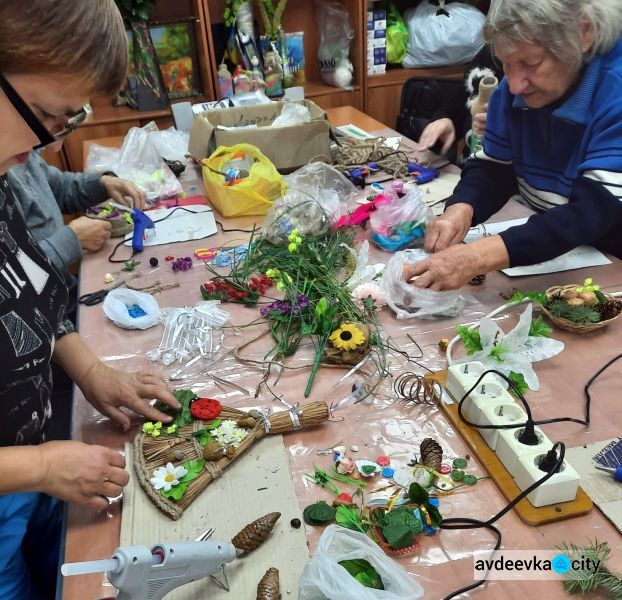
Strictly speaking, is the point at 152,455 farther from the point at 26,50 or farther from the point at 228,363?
the point at 26,50

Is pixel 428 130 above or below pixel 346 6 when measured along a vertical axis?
below

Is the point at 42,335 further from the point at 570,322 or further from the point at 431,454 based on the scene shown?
the point at 570,322

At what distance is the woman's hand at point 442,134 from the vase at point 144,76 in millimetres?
1494

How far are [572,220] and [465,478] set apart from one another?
72cm

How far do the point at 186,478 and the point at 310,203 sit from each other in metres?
0.94

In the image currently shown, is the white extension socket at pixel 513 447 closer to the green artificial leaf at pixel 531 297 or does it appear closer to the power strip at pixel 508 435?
the power strip at pixel 508 435

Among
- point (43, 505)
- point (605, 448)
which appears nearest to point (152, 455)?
point (43, 505)

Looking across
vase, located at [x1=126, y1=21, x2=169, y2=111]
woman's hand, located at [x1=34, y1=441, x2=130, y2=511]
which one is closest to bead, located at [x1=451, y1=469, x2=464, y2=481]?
woman's hand, located at [x1=34, y1=441, x2=130, y2=511]

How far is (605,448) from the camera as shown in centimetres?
87

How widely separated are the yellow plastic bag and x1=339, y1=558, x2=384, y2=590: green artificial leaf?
126 cm

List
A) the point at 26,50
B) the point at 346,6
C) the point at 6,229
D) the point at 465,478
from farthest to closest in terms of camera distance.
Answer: the point at 346,6 < the point at 6,229 < the point at 465,478 < the point at 26,50

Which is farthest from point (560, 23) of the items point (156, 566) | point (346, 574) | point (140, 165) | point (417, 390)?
point (140, 165)

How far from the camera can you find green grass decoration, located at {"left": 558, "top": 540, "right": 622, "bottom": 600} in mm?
674

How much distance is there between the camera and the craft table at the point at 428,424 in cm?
74
